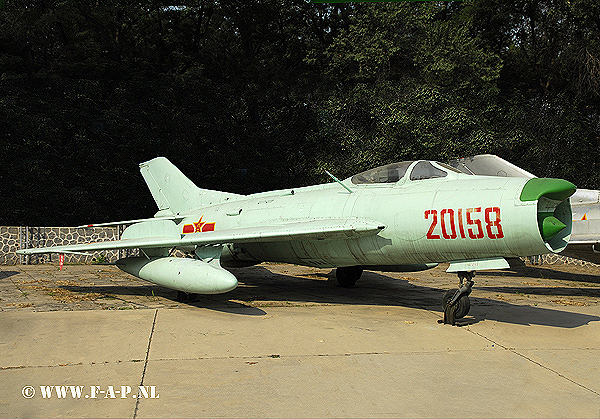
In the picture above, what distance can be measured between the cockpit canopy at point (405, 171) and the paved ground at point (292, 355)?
230cm

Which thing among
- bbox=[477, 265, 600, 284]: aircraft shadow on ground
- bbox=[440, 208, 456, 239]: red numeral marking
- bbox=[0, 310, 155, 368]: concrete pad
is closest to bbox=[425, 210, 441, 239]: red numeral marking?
bbox=[440, 208, 456, 239]: red numeral marking

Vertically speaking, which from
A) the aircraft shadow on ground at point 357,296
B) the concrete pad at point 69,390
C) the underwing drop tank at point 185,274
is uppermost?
the underwing drop tank at point 185,274

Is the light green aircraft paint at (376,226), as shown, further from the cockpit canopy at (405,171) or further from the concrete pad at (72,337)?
the concrete pad at (72,337)

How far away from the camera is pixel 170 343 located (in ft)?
21.0

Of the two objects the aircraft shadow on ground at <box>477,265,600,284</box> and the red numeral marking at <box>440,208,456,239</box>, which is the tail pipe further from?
the aircraft shadow on ground at <box>477,265,600,284</box>

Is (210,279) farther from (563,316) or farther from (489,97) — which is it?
(489,97)

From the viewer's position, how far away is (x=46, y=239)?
1694 centimetres

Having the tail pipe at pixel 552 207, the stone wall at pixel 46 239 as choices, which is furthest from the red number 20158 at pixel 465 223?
the stone wall at pixel 46 239

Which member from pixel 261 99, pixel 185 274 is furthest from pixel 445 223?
pixel 261 99

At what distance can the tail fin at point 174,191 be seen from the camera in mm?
12438

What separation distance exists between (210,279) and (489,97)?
2086 centimetres

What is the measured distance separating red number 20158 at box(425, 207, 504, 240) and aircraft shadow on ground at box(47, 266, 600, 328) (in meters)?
1.59

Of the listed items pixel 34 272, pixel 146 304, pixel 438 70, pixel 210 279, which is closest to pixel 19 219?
pixel 34 272

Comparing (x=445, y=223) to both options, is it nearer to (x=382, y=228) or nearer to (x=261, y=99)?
(x=382, y=228)
